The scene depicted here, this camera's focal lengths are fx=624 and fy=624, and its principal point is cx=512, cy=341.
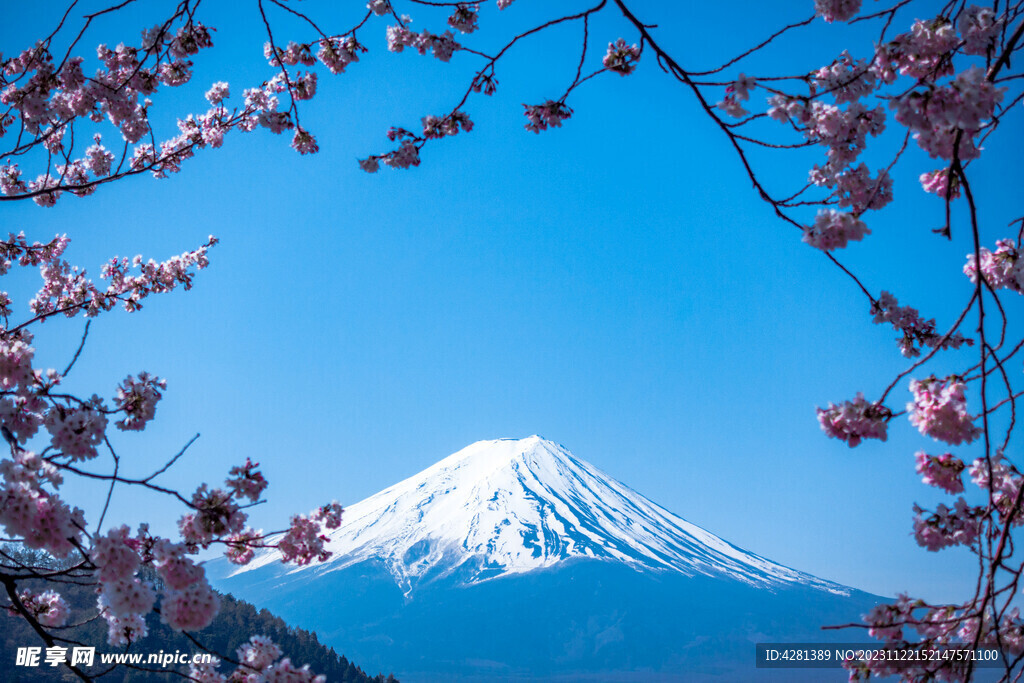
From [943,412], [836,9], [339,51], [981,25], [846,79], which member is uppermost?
[339,51]

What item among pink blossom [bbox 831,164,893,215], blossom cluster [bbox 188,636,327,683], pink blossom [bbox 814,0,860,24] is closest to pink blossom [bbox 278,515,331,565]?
blossom cluster [bbox 188,636,327,683]

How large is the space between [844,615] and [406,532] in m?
67.4

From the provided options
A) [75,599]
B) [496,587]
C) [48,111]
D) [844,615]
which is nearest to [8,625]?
[75,599]

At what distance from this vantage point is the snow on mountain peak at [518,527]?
91.4m

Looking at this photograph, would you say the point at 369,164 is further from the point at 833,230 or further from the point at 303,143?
the point at 833,230

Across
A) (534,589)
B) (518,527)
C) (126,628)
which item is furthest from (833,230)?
(518,527)

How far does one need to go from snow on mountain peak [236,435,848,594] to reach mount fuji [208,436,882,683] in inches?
8.8

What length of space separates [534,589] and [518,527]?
8.97m

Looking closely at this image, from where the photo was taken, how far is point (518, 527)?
306ft

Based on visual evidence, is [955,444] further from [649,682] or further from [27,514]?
[649,682]

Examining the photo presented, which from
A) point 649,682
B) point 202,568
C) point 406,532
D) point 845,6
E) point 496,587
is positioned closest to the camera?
point 202,568

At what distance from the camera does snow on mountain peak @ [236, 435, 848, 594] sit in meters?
91.4

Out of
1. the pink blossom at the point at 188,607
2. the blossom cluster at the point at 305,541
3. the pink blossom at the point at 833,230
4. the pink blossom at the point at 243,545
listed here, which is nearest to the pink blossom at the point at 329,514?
the blossom cluster at the point at 305,541

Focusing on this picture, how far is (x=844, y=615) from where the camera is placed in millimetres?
93812
